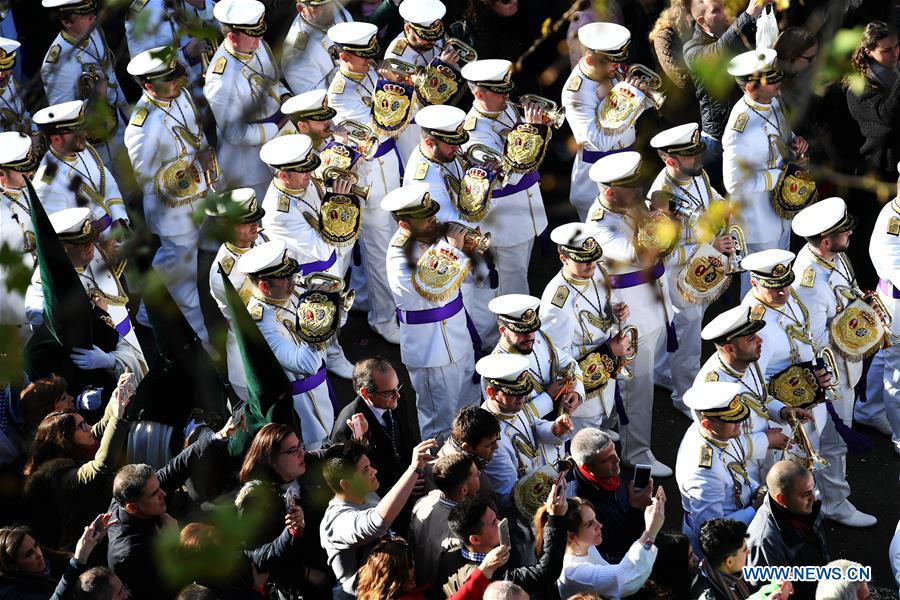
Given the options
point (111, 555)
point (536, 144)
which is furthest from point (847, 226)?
point (111, 555)

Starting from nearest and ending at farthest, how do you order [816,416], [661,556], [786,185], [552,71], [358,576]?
[552,71] → [358,576] → [661,556] → [816,416] → [786,185]

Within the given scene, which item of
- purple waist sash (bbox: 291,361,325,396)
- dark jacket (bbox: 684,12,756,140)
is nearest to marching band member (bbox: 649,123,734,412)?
dark jacket (bbox: 684,12,756,140)

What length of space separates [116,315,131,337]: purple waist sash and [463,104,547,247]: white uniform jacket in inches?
96.1

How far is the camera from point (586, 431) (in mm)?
6914

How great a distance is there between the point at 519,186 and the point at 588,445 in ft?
10.9

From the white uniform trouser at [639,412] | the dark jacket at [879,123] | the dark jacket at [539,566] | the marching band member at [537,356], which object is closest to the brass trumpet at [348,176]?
the marching band member at [537,356]

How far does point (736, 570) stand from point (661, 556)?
1.26 feet

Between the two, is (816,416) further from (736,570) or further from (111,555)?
(111,555)

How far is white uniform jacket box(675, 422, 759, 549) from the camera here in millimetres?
6996

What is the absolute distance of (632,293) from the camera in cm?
856

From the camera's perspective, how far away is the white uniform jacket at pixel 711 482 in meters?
7.00

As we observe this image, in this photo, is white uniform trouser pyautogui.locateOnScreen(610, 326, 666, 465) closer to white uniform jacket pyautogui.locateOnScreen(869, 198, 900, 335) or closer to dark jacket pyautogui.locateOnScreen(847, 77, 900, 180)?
white uniform jacket pyautogui.locateOnScreen(869, 198, 900, 335)

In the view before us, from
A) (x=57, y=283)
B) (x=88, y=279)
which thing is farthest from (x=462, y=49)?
(x=57, y=283)

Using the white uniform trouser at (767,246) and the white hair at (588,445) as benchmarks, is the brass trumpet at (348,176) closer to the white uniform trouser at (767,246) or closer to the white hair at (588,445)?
the white uniform trouser at (767,246)
